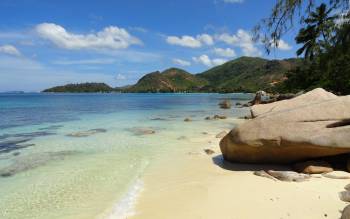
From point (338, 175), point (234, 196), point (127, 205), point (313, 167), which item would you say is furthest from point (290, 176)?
point (127, 205)

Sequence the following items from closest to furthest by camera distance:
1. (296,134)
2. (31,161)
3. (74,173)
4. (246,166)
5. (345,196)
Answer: (345,196)
(296,134)
(246,166)
(74,173)
(31,161)

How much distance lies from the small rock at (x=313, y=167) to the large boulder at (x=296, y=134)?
8.9 inches

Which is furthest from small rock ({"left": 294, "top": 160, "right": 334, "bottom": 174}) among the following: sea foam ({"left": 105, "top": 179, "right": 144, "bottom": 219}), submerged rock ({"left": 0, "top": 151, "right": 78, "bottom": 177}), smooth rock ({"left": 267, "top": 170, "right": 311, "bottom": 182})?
submerged rock ({"left": 0, "top": 151, "right": 78, "bottom": 177})

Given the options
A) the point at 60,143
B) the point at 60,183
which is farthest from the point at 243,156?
the point at 60,143

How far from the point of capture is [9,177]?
35.9 ft

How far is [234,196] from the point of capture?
7.65 m

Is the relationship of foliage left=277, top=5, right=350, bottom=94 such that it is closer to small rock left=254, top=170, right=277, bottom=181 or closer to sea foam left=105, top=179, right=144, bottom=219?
small rock left=254, top=170, right=277, bottom=181

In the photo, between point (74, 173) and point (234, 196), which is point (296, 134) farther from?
point (74, 173)

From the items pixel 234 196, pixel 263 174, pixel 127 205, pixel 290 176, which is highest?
pixel 290 176

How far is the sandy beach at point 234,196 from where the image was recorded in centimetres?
658

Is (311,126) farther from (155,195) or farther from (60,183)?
(60,183)

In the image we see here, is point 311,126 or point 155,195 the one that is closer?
point 155,195

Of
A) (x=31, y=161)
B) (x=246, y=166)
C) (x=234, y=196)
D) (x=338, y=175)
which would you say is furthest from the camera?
(x=31, y=161)

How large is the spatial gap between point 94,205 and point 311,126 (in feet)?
21.0
